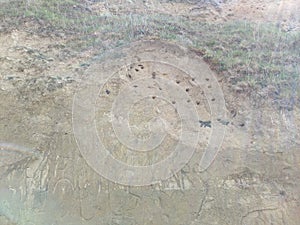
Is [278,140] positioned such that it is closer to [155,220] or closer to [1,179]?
[155,220]

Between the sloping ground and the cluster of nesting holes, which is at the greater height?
the cluster of nesting holes

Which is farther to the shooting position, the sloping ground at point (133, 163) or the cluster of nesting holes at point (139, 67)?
the cluster of nesting holes at point (139, 67)

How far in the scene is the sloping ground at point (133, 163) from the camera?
7.21m

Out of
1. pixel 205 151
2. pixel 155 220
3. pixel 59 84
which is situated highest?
pixel 59 84

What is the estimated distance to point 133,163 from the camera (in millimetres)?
7633

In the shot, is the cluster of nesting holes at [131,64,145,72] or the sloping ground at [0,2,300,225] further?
the cluster of nesting holes at [131,64,145,72]

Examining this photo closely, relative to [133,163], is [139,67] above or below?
above

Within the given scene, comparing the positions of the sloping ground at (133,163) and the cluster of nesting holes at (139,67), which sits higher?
the cluster of nesting holes at (139,67)

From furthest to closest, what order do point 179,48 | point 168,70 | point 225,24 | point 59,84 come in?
1. point 225,24
2. point 179,48
3. point 168,70
4. point 59,84

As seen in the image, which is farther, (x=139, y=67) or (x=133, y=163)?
(x=139, y=67)

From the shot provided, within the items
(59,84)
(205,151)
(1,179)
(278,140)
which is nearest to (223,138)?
(205,151)

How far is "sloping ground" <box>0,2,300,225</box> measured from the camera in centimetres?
721

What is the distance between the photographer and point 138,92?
28.4ft

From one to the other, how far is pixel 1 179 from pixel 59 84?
2.24 meters
